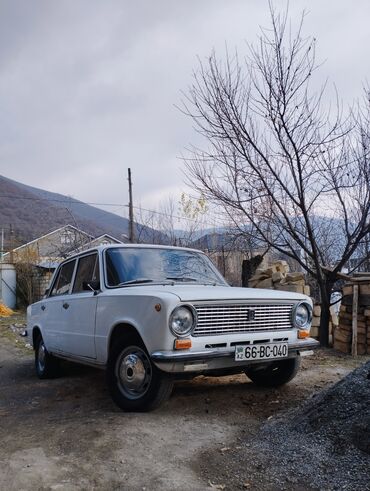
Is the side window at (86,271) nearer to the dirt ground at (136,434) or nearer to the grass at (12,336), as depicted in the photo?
the dirt ground at (136,434)

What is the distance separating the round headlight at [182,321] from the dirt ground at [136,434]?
2.66 feet

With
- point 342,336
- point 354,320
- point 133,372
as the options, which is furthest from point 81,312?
point 342,336

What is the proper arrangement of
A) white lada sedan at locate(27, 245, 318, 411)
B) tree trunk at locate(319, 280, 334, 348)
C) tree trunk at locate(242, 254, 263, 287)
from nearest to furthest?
1. white lada sedan at locate(27, 245, 318, 411)
2. tree trunk at locate(319, 280, 334, 348)
3. tree trunk at locate(242, 254, 263, 287)

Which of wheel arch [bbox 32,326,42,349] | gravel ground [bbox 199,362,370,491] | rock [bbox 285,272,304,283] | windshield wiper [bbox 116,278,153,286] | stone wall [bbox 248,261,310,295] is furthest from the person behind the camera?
rock [bbox 285,272,304,283]

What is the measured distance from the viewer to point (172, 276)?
17.3 feet

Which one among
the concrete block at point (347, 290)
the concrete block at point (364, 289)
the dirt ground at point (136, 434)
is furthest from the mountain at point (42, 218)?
the dirt ground at point (136, 434)

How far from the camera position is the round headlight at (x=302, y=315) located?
4877 millimetres

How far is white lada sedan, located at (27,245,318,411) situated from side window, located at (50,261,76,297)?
0.32m

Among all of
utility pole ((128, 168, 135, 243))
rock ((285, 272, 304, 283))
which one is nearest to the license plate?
rock ((285, 272, 304, 283))

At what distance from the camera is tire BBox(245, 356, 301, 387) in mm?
5207

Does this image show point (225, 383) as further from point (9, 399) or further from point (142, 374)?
point (9, 399)

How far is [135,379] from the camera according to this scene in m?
4.43

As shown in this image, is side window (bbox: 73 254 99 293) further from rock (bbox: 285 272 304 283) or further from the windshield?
rock (bbox: 285 272 304 283)

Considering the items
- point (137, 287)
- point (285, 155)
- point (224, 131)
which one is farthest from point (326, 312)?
point (137, 287)
